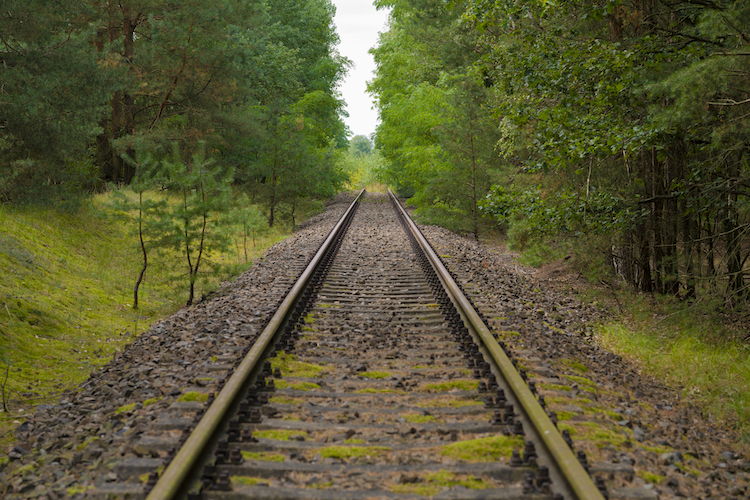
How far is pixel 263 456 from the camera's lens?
118 inches

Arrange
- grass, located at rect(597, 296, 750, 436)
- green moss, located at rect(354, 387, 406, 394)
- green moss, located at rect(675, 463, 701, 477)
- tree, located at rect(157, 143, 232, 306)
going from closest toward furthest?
green moss, located at rect(675, 463, 701, 477)
green moss, located at rect(354, 387, 406, 394)
grass, located at rect(597, 296, 750, 436)
tree, located at rect(157, 143, 232, 306)

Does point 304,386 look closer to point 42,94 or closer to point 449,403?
point 449,403

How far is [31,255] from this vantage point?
28.0 feet

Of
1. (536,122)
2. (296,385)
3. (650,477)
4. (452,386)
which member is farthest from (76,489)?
(536,122)

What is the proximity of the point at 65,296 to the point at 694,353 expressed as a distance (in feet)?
29.4

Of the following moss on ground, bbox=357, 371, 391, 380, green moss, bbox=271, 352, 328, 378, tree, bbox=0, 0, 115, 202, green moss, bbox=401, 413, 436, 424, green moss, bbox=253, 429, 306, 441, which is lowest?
green moss, bbox=401, 413, 436, 424

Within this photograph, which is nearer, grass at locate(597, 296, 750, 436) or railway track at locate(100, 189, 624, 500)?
railway track at locate(100, 189, 624, 500)

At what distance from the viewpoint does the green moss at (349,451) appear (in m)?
3.04

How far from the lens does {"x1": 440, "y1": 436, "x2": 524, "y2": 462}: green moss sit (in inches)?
118

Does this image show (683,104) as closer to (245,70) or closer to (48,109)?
(48,109)

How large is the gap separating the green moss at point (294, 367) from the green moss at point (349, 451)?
3.91 feet

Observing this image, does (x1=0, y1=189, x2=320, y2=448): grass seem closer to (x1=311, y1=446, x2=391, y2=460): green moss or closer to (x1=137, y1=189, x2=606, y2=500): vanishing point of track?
(x1=137, y1=189, x2=606, y2=500): vanishing point of track

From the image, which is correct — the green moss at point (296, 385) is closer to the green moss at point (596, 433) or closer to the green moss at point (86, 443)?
the green moss at point (86, 443)

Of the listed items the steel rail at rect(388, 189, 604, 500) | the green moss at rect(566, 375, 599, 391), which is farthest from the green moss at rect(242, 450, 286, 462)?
the green moss at rect(566, 375, 599, 391)
